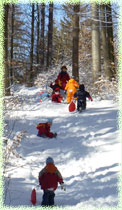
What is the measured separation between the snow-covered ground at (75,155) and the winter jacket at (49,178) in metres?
0.34

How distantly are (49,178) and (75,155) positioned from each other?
2060mm

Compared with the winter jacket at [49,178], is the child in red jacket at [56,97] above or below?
above

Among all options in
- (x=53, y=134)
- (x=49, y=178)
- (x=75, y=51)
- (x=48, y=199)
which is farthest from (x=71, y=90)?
(x=48, y=199)

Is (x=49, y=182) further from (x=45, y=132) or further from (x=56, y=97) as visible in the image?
(x=56, y=97)

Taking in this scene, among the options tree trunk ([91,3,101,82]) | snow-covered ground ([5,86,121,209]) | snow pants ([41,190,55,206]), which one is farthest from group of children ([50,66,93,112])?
snow pants ([41,190,55,206])

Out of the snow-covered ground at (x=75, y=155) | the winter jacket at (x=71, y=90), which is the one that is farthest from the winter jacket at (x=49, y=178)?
the winter jacket at (x=71, y=90)

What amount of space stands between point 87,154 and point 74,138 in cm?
112

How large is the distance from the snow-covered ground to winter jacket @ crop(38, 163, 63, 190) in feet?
1.11

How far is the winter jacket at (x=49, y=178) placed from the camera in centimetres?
444

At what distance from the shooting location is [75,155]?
A: 6.45 metres

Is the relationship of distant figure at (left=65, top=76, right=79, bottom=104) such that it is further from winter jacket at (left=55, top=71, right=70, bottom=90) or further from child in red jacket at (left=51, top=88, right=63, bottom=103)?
winter jacket at (left=55, top=71, right=70, bottom=90)

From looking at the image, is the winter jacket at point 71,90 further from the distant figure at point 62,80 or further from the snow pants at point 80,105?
the distant figure at point 62,80

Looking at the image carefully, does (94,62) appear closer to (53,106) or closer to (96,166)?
(53,106)

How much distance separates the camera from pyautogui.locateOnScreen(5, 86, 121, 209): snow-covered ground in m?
4.57
